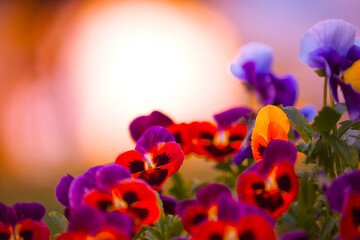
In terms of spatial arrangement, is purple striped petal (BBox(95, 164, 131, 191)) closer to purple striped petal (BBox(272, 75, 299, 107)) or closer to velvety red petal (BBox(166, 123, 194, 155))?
velvety red petal (BBox(166, 123, 194, 155))

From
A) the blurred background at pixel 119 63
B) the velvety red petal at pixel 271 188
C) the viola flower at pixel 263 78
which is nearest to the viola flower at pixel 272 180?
the velvety red petal at pixel 271 188

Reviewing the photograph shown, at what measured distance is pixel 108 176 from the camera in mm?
435

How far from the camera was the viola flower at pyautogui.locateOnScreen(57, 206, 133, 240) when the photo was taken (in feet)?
1.28

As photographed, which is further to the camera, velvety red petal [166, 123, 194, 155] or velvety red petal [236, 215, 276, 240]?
velvety red petal [166, 123, 194, 155]

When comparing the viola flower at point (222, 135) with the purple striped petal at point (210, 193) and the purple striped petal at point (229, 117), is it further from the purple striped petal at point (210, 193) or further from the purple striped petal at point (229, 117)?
the purple striped petal at point (210, 193)

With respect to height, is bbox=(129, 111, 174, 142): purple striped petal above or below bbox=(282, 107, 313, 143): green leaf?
above

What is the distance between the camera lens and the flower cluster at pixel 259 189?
39cm

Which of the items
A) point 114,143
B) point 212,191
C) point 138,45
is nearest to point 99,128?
point 114,143

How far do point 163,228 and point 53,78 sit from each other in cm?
417

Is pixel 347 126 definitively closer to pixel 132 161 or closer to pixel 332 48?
pixel 332 48

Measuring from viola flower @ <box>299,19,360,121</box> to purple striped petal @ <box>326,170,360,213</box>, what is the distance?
0.46 ft

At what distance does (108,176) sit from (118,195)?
22 mm

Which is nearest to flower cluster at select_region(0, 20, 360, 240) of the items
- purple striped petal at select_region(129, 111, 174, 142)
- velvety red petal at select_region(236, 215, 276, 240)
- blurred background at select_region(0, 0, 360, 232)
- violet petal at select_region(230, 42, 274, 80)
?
velvety red petal at select_region(236, 215, 276, 240)

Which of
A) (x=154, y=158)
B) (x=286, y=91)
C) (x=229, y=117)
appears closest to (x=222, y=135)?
(x=229, y=117)
